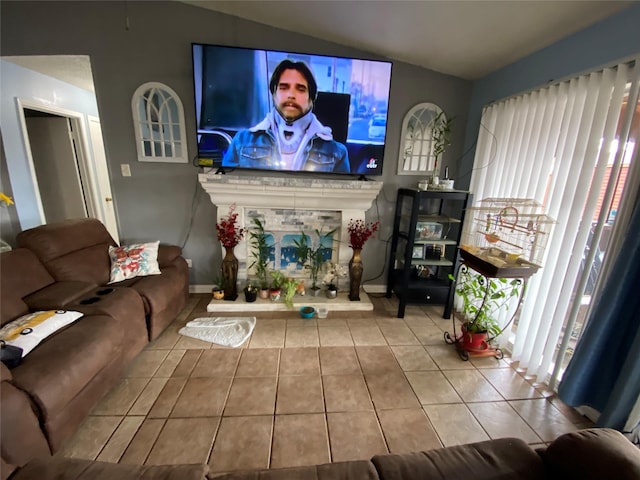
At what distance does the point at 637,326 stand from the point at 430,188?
1.55m

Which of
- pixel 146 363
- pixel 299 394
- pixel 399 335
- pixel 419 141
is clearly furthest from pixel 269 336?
pixel 419 141

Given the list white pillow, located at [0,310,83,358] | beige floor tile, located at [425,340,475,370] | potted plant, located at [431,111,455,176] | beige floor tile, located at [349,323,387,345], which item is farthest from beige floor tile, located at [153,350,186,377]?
potted plant, located at [431,111,455,176]

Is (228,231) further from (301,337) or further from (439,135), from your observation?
(439,135)

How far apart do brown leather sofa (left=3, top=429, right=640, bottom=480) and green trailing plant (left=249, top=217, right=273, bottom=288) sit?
197 cm

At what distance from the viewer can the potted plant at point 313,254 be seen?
2801 mm

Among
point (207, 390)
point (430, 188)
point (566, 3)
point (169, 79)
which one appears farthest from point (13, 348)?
point (566, 3)

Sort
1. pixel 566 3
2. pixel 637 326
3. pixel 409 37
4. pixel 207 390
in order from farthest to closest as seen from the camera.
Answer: pixel 409 37, pixel 207 390, pixel 566 3, pixel 637 326

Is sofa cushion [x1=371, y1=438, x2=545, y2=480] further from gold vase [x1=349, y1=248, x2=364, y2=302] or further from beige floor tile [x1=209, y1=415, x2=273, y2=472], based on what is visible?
gold vase [x1=349, y1=248, x2=364, y2=302]

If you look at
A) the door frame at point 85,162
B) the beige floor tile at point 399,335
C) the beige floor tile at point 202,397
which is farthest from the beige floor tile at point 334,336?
the door frame at point 85,162

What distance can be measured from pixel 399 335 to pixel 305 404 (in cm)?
108

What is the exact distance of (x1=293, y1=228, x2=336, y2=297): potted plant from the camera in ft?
9.19

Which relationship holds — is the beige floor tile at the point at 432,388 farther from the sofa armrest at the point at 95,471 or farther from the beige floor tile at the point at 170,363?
the beige floor tile at the point at 170,363

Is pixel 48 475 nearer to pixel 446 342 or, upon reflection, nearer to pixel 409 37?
pixel 446 342

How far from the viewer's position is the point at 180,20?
7.74ft
